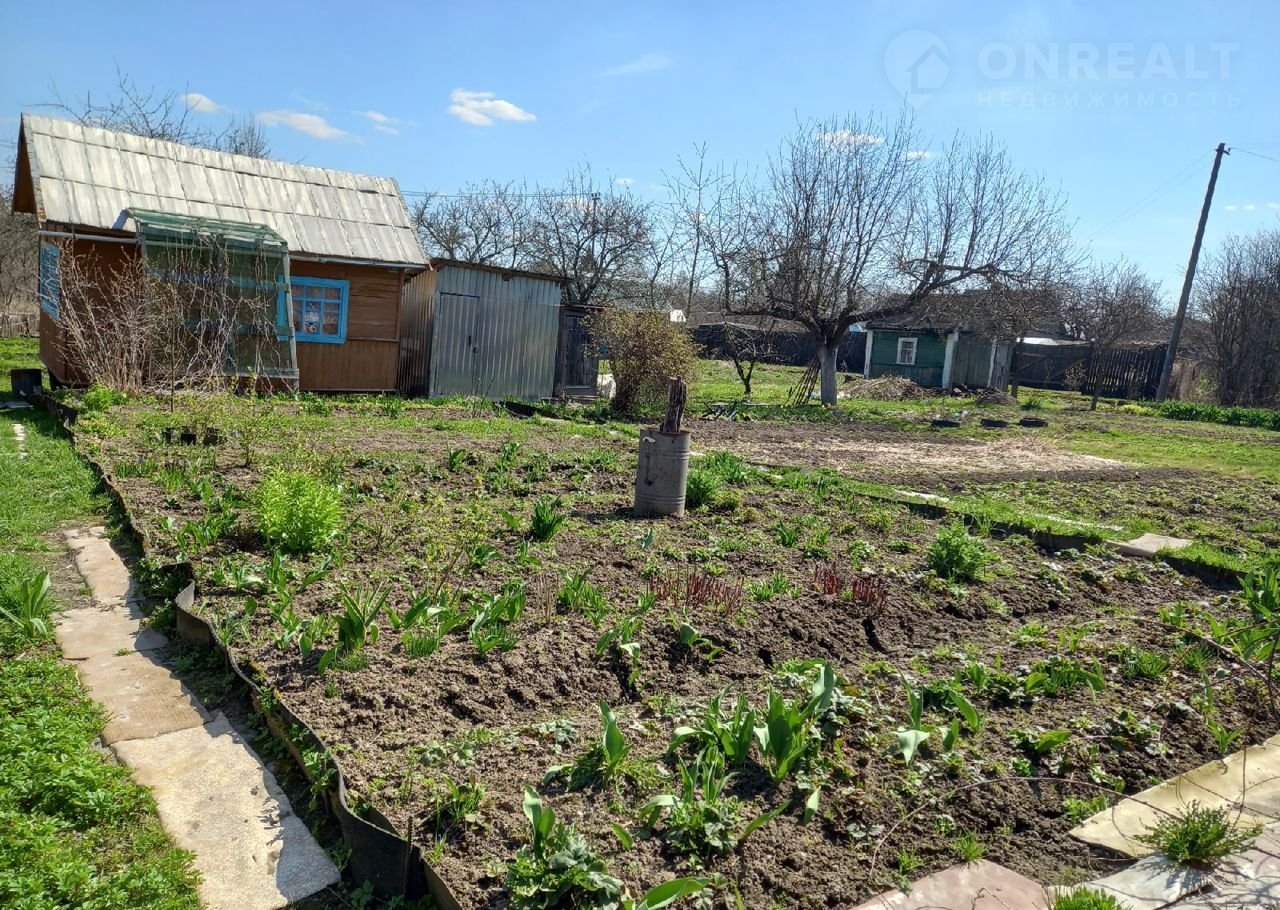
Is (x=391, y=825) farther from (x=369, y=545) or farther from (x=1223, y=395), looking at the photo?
(x=1223, y=395)

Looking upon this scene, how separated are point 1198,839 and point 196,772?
3388 millimetres

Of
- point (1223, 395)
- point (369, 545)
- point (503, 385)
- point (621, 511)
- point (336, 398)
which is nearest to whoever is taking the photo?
point (369, 545)

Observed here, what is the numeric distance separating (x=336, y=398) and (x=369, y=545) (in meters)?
9.06

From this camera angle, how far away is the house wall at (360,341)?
1444cm

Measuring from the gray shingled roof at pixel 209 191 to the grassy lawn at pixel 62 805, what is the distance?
10474 mm

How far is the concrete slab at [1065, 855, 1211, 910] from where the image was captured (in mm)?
2557

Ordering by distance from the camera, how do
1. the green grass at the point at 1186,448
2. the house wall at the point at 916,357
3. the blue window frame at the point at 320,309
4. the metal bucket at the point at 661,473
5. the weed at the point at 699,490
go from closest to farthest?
the metal bucket at the point at 661,473 < the weed at the point at 699,490 < the green grass at the point at 1186,448 < the blue window frame at the point at 320,309 < the house wall at the point at 916,357

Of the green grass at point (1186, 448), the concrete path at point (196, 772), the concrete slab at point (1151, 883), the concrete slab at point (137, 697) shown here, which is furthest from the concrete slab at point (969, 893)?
the green grass at point (1186, 448)

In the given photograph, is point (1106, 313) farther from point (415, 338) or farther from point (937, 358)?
point (415, 338)

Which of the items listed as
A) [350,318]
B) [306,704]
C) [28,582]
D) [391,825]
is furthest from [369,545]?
[350,318]

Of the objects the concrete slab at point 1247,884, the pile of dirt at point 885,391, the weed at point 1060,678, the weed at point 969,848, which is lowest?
the weed at point 969,848

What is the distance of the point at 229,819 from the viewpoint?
2857mm

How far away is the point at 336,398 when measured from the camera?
45.5ft

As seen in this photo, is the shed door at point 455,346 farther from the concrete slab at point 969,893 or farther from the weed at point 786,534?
the concrete slab at point 969,893
